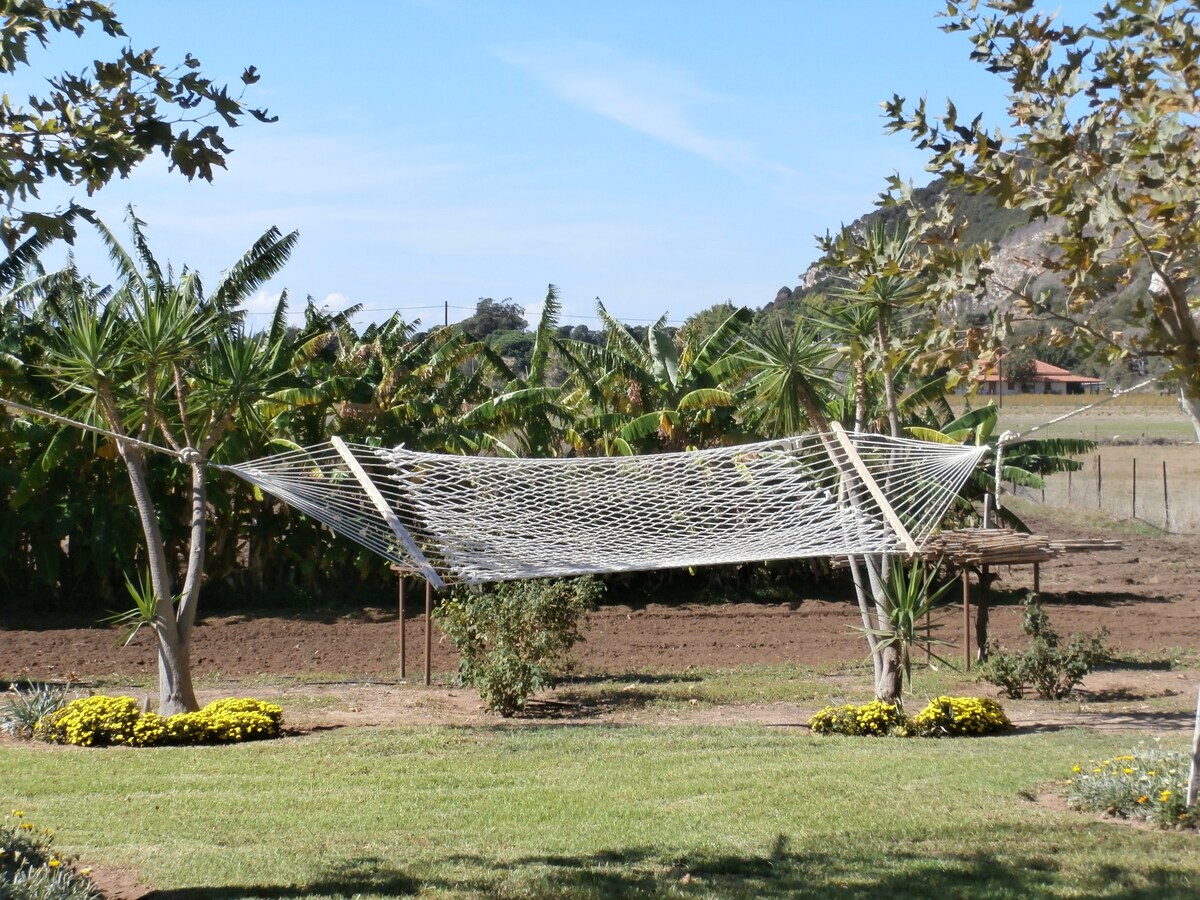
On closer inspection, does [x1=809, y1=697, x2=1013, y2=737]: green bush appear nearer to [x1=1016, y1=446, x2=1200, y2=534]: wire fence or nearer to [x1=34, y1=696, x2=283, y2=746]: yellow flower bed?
[x1=34, y1=696, x2=283, y2=746]: yellow flower bed

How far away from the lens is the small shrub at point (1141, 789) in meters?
5.66

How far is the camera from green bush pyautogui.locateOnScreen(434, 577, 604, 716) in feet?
32.3

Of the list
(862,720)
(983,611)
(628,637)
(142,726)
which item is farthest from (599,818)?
(628,637)

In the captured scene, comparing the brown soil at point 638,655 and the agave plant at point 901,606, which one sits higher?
the agave plant at point 901,606

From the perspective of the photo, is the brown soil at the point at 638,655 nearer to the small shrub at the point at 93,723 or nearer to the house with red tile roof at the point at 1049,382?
the small shrub at the point at 93,723

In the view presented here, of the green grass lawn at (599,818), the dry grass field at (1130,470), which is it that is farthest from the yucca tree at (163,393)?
the dry grass field at (1130,470)

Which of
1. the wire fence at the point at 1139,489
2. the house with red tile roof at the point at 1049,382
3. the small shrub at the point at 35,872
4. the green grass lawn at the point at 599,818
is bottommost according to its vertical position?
the green grass lawn at the point at 599,818

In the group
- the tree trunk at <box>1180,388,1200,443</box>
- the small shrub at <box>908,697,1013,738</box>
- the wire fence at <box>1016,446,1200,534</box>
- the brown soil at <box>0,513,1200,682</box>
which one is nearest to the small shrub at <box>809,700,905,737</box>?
the small shrub at <box>908,697,1013,738</box>

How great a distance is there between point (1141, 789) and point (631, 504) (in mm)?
3858

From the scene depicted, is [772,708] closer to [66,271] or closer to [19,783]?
[19,783]

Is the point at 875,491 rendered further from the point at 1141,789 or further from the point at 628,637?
the point at 628,637

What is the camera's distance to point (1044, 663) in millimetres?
10648

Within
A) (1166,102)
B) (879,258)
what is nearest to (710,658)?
(879,258)

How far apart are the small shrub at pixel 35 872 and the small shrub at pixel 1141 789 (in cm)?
439
